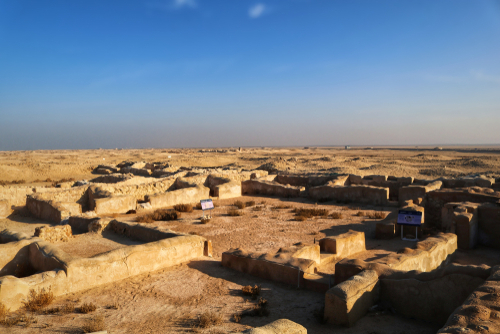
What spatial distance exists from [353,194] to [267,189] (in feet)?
15.8

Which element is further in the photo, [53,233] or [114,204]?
[114,204]

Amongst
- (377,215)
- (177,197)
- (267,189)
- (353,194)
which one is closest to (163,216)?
(177,197)

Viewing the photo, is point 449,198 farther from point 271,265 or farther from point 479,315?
point 479,315

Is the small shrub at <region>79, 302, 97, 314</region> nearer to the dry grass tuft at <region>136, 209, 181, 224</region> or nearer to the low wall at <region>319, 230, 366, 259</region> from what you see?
the low wall at <region>319, 230, 366, 259</region>

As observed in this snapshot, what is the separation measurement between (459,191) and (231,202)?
9.54 m

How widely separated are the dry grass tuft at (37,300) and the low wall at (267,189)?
13051mm

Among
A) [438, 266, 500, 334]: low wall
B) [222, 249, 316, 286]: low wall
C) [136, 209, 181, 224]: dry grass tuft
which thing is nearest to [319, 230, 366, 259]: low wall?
[222, 249, 316, 286]: low wall

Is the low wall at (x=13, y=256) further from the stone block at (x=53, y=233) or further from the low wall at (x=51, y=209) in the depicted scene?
the low wall at (x=51, y=209)

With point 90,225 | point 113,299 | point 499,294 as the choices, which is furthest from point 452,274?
point 90,225

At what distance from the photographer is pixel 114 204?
515 inches

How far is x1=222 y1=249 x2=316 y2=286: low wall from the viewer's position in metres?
6.04

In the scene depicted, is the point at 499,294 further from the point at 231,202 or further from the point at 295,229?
the point at 231,202

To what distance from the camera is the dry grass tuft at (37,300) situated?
4887 millimetres

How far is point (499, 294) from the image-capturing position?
3734 mm
